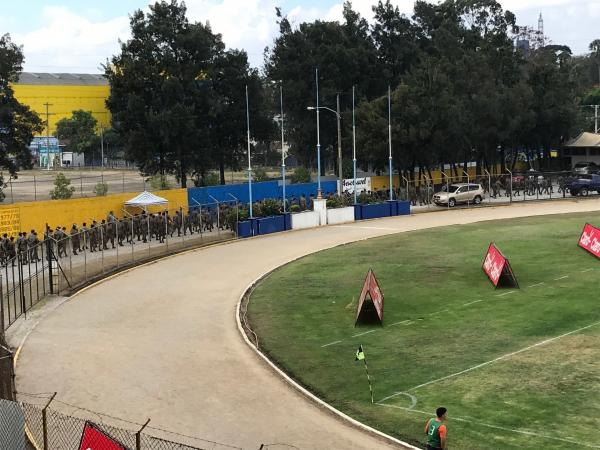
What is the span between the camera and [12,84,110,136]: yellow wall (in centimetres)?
12470

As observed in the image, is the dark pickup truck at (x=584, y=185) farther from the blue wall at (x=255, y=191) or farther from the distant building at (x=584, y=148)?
the blue wall at (x=255, y=191)

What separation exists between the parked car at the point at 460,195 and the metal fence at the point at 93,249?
17659 millimetres

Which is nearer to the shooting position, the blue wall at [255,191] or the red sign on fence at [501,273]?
the red sign on fence at [501,273]

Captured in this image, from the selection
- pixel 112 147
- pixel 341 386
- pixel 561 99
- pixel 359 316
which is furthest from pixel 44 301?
pixel 112 147

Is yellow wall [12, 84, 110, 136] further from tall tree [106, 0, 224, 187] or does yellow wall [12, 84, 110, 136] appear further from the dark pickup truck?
the dark pickup truck

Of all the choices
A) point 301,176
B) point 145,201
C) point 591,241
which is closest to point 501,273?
point 591,241

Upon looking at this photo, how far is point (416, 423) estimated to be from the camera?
13.8m

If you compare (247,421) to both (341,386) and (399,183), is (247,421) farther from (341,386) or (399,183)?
(399,183)

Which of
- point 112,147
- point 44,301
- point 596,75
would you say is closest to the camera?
point 44,301

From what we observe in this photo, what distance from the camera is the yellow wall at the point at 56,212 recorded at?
3750 centimetres

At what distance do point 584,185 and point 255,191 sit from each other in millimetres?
28603

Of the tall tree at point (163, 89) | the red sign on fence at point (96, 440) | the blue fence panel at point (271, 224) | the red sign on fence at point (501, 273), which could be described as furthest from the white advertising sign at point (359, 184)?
the red sign on fence at point (96, 440)

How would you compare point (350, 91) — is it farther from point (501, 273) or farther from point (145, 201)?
point (501, 273)

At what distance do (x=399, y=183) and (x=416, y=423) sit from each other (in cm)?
5341
